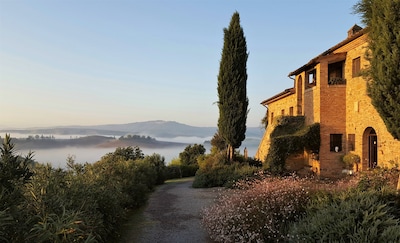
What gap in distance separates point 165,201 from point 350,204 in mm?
8306

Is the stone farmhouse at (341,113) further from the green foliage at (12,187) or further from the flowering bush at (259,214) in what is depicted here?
the green foliage at (12,187)

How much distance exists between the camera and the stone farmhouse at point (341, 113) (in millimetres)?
14508

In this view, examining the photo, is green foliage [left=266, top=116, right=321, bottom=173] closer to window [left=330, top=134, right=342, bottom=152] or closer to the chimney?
window [left=330, top=134, right=342, bottom=152]

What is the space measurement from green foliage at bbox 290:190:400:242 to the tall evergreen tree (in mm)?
3422

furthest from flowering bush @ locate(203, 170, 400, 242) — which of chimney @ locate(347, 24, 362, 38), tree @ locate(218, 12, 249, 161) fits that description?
chimney @ locate(347, 24, 362, 38)

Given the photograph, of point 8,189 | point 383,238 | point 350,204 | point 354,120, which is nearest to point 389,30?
point 350,204

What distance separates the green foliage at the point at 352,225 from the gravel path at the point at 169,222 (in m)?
2.76

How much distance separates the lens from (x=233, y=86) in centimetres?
1947

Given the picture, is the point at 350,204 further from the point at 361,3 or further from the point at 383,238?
the point at 361,3

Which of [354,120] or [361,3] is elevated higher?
[361,3]

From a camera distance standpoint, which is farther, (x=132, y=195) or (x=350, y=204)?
(x=132, y=195)

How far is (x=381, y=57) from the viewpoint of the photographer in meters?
8.32

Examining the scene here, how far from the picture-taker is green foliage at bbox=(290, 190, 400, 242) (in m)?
4.78

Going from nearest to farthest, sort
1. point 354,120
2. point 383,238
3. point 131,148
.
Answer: point 383,238
point 354,120
point 131,148
